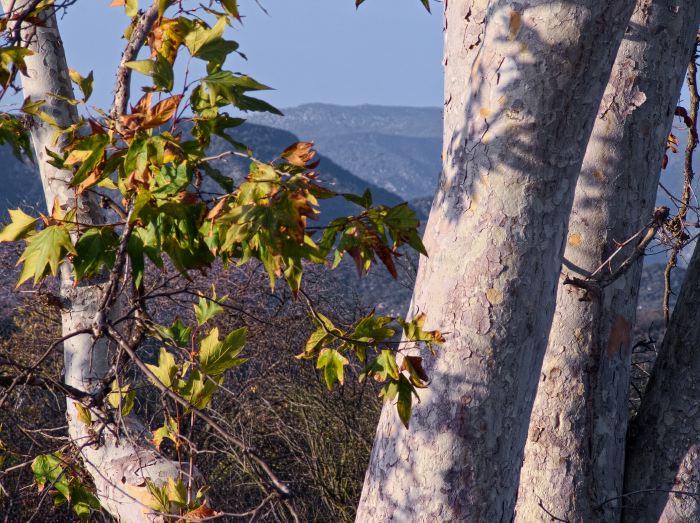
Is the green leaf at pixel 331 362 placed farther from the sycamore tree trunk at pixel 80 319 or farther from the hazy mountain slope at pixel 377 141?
the hazy mountain slope at pixel 377 141

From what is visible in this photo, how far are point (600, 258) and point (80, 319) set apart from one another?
4.62 feet

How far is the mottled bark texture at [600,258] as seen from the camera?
2305mm

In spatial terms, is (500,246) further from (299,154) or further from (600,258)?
(600,258)

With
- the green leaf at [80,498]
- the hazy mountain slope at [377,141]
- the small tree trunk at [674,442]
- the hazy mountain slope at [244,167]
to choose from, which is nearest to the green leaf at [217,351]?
the green leaf at [80,498]

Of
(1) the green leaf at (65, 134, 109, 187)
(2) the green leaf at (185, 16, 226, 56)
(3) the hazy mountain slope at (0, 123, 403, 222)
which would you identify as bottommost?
(1) the green leaf at (65, 134, 109, 187)

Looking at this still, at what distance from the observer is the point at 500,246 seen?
1.68 meters

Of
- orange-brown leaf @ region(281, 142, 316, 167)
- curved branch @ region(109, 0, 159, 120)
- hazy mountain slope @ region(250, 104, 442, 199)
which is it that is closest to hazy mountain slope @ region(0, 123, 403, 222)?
hazy mountain slope @ region(250, 104, 442, 199)

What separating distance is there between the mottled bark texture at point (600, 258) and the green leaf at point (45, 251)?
1.36 meters

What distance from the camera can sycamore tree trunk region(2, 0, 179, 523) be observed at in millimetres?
2146

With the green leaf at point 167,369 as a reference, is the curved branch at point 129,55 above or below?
above

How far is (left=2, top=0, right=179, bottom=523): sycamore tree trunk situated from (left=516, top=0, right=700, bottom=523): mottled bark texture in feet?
3.32

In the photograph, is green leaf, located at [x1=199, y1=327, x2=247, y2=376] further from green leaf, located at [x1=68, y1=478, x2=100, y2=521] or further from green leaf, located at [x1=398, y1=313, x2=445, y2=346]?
green leaf, located at [x1=68, y1=478, x2=100, y2=521]

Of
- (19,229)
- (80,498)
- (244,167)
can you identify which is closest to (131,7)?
(19,229)

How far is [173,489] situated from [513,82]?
1040 mm
